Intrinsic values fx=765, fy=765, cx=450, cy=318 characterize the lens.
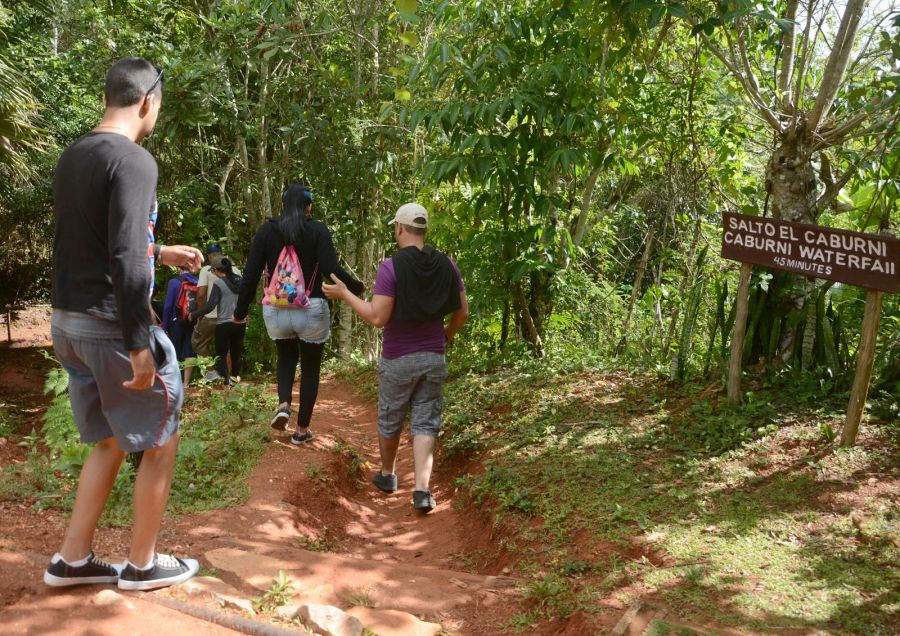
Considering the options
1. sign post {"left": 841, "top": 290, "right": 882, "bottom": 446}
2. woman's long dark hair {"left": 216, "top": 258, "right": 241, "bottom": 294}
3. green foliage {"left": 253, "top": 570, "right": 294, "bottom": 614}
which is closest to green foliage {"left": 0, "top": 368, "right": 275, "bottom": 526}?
green foliage {"left": 253, "top": 570, "right": 294, "bottom": 614}

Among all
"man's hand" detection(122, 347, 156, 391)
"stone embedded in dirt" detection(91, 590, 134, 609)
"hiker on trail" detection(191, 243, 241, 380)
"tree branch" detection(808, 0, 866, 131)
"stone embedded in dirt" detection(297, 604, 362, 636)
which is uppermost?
"tree branch" detection(808, 0, 866, 131)

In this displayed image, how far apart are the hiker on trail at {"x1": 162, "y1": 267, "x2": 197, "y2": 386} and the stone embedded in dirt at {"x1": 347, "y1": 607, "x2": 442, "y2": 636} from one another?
6282 millimetres

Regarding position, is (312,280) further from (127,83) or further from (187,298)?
(187,298)

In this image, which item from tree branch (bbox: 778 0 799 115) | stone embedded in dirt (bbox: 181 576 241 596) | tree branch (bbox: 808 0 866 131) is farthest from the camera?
tree branch (bbox: 778 0 799 115)

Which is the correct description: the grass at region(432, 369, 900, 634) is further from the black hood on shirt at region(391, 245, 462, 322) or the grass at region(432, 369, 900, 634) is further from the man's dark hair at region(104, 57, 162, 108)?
the man's dark hair at region(104, 57, 162, 108)

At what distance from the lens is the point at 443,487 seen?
628 cm

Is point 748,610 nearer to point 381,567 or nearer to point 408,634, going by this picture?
point 408,634

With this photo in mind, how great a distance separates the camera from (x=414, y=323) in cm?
523

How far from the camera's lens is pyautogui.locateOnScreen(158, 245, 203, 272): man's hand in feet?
11.0

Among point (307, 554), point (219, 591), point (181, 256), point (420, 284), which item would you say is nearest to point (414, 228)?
point (420, 284)

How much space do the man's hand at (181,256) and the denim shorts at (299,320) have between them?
7.53ft

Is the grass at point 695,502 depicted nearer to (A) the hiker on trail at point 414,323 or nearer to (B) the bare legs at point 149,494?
(A) the hiker on trail at point 414,323

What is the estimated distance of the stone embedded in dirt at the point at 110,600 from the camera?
116 inches

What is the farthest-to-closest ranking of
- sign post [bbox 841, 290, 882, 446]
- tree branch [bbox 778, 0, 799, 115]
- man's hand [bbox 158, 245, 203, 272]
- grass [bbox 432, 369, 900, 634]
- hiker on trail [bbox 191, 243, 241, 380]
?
hiker on trail [bbox 191, 243, 241, 380] < tree branch [bbox 778, 0, 799, 115] < sign post [bbox 841, 290, 882, 446] < grass [bbox 432, 369, 900, 634] < man's hand [bbox 158, 245, 203, 272]
